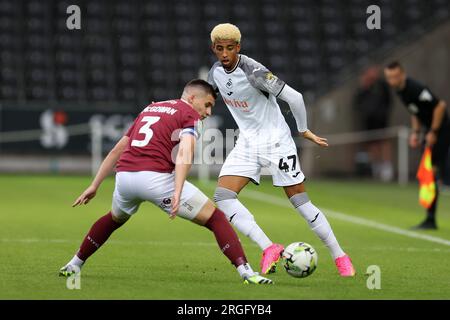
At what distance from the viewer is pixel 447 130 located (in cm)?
1263

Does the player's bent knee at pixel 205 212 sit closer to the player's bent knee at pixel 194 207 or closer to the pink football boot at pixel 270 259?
the player's bent knee at pixel 194 207

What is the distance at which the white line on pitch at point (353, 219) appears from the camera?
37.0 ft

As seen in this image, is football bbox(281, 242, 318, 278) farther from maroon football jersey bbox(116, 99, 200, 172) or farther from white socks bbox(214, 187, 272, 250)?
maroon football jersey bbox(116, 99, 200, 172)

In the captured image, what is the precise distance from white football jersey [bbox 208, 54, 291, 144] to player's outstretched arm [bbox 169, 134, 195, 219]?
44.0 inches

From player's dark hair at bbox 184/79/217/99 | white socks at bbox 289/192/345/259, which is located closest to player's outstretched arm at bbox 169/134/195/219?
player's dark hair at bbox 184/79/217/99

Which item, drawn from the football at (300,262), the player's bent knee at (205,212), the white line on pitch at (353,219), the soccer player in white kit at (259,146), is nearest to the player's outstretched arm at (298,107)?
the soccer player in white kit at (259,146)

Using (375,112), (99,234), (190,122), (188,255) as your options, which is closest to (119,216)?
(99,234)

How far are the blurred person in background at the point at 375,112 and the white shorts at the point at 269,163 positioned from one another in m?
16.6

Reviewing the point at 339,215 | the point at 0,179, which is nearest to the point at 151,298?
the point at 339,215

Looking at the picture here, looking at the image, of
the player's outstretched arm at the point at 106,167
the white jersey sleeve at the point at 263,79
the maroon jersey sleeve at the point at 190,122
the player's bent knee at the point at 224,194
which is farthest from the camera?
the player's bent knee at the point at 224,194

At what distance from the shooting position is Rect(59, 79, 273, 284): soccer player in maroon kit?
6992 millimetres

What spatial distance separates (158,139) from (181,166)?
15.6 inches

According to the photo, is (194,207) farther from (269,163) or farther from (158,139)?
(269,163)
